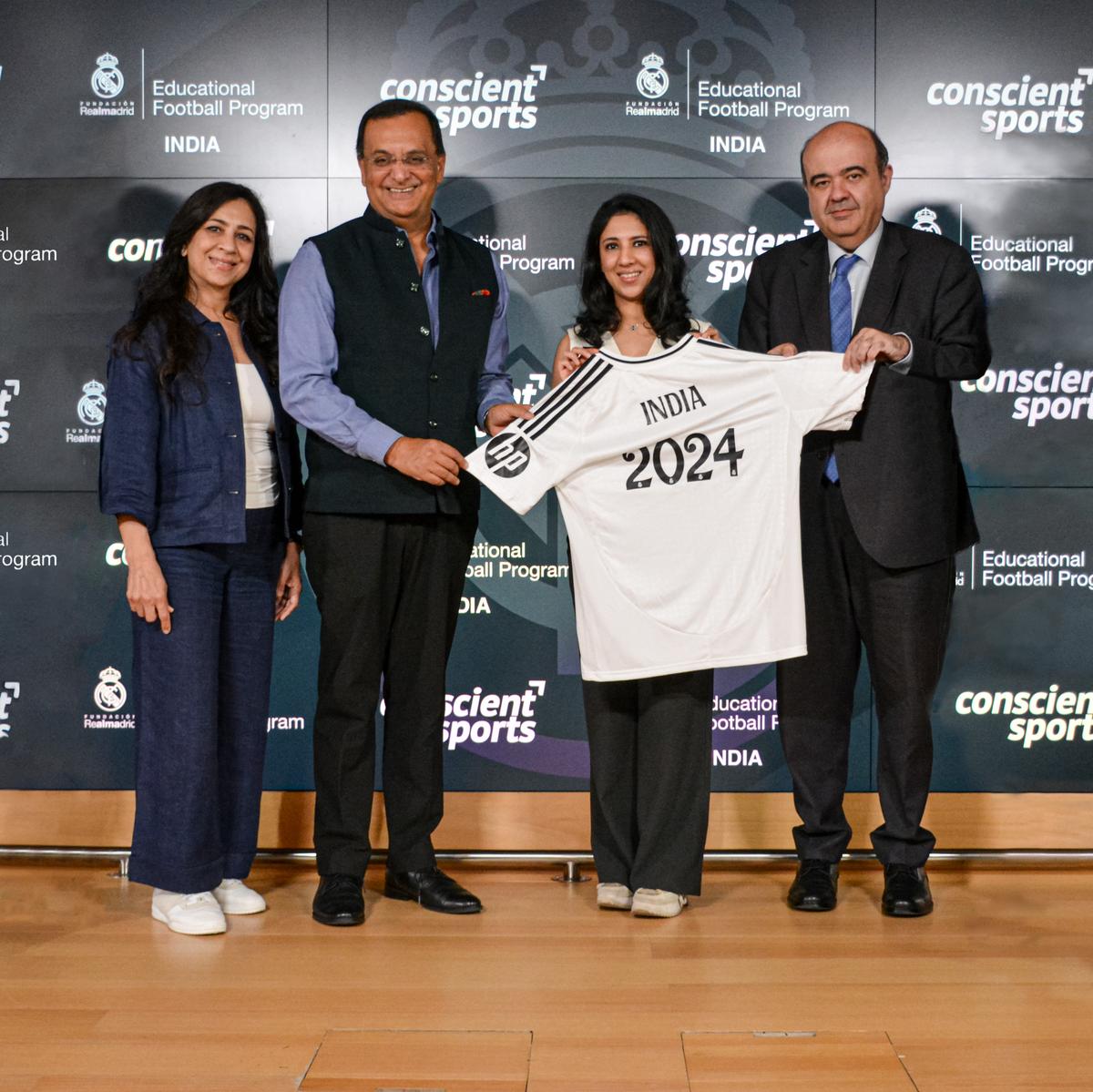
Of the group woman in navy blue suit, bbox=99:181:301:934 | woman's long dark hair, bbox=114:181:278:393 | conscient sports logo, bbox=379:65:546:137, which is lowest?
woman in navy blue suit, bbox=99:181:301:934

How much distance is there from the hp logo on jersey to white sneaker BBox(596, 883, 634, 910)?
1012 millimetres

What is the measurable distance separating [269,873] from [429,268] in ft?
5.44

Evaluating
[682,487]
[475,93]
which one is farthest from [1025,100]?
[682,487]

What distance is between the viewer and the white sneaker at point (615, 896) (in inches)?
115

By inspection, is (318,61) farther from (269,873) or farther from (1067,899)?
(1067,899)

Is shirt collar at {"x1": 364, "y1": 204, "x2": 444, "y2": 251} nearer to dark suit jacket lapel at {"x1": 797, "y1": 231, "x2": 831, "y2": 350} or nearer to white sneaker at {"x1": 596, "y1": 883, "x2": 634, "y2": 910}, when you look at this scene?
dark suit jacket lapel at {"x1": 797, "y1": 231, "x2": 831, "y2": 350}

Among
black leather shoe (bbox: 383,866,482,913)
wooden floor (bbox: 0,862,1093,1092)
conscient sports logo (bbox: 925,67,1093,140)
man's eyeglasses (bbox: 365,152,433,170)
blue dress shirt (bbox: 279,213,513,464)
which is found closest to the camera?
wooden floor (bbox: 0,862,1093,1092)

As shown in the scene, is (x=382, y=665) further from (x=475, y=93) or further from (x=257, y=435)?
(x=475, y=93)

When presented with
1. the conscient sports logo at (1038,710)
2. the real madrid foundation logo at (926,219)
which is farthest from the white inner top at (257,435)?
the conscient sports logo at (1038,710)

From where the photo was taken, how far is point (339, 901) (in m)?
2.82

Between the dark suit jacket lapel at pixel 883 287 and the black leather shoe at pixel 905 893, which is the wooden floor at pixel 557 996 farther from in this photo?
the dark suit jacket lapel at pixel 883 287

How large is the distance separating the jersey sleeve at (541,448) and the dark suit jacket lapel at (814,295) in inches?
21.3

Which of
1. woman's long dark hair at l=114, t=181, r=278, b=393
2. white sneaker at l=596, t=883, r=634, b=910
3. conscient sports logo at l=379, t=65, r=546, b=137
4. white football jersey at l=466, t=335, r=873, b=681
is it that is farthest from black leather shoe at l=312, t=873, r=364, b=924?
conscient sports logo at l=379, t=65, r=546, b=137

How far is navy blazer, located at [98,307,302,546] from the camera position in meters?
2.73
